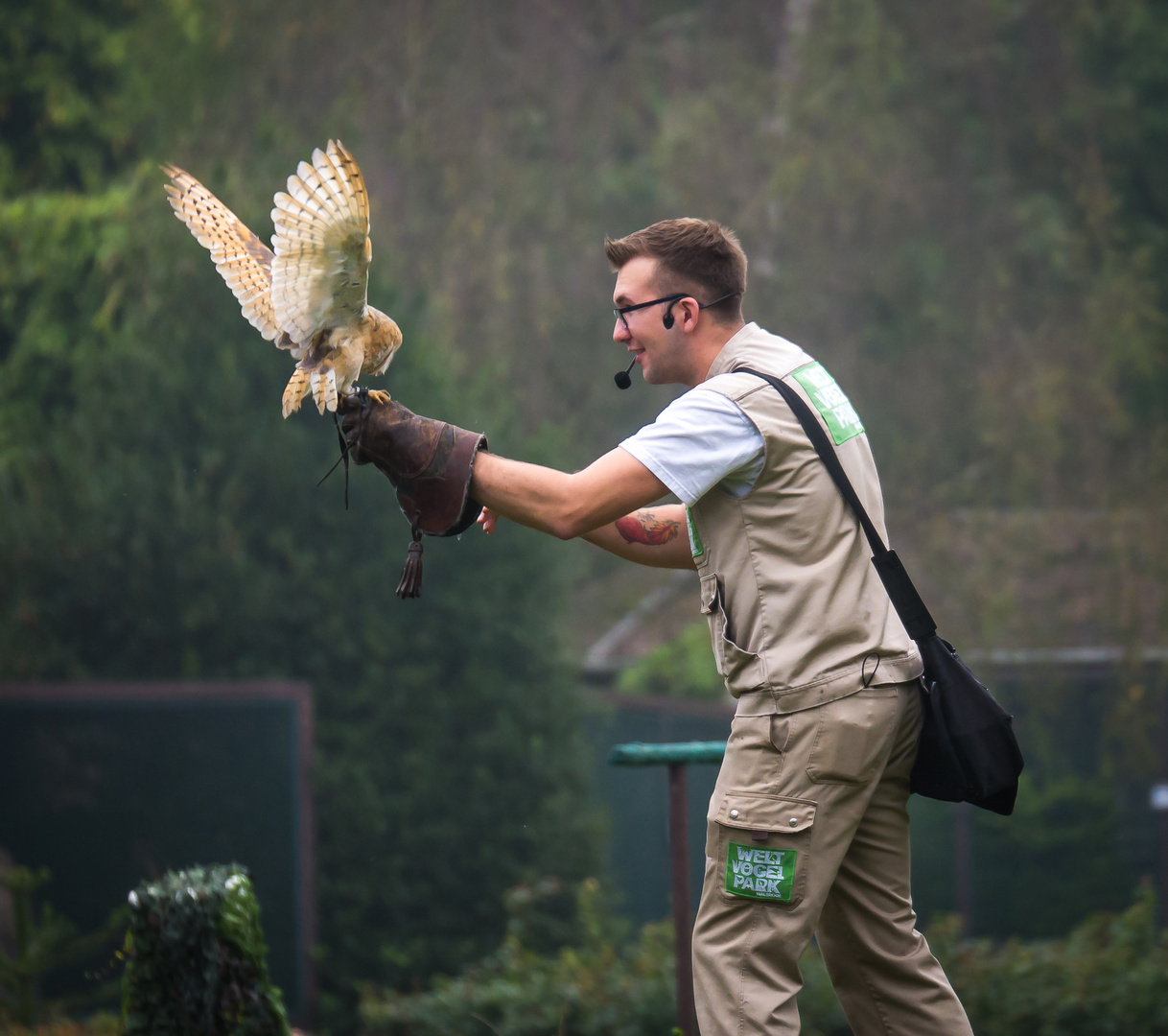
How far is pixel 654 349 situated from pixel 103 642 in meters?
6.80

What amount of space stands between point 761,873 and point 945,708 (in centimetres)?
46

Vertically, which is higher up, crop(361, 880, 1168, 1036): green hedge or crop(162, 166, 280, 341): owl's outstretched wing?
crop(162, 166, 280, 341): owl's outstretched wing

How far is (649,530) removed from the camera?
2705 mm

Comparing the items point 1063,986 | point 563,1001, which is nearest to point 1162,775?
point 1063,986

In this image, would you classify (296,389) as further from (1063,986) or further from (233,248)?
(1063,986)

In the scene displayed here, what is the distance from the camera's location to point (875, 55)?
15.2 meters

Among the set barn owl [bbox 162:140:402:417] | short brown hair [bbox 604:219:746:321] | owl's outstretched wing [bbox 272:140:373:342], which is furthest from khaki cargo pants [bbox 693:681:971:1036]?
owl's outstretched wing [bbox 272:140:373:342]

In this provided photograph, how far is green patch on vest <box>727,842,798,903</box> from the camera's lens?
6.86 ft

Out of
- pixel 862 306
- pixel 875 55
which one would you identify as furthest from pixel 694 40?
pixel 862 306

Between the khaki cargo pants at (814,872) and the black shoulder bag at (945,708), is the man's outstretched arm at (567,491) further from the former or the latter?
the khaki cargo pants at (814,872)

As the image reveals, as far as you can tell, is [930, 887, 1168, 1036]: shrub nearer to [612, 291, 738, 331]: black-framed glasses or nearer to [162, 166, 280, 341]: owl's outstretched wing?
[612, 291, 738, 331]: black-framed glasses

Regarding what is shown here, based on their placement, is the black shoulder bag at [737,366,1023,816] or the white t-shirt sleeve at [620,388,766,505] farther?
the black shoulder bag at [737,366,1023,816]

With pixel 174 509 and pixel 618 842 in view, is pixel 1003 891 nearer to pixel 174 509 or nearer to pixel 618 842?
pixel 618 842

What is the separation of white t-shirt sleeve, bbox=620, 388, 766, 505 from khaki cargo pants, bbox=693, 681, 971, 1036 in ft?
1.30
